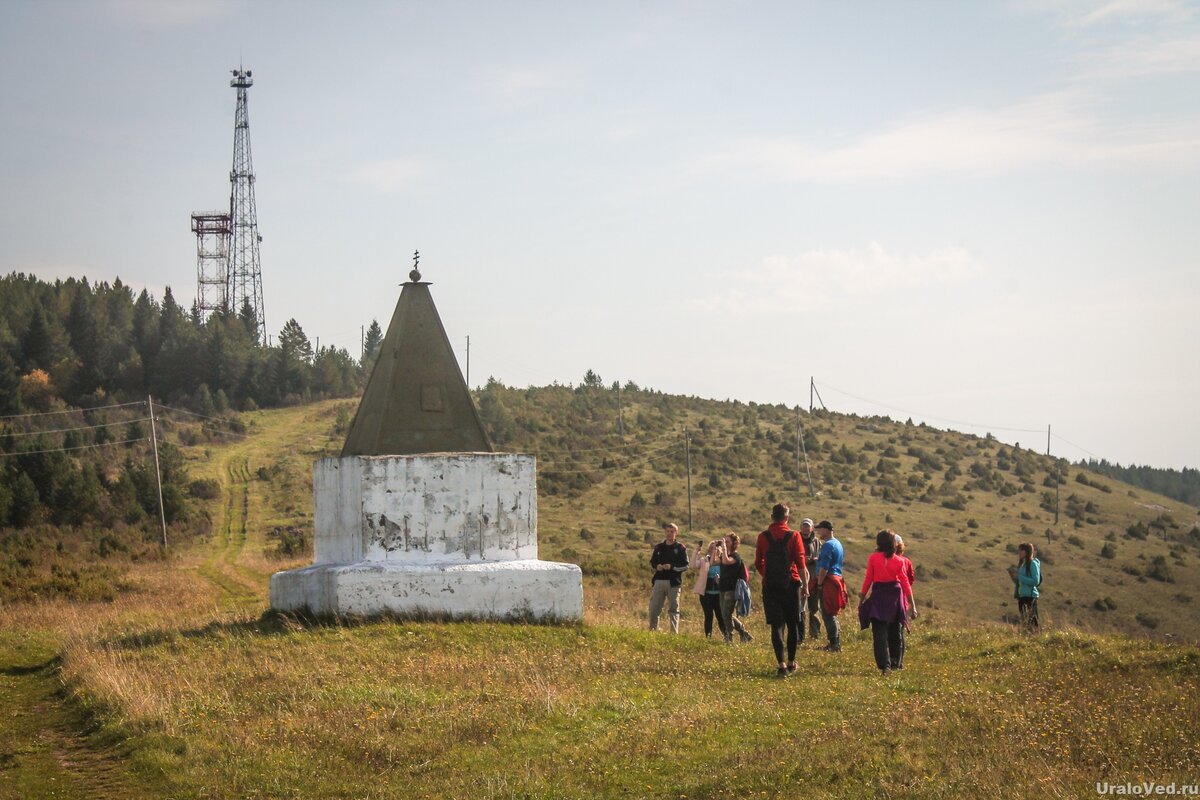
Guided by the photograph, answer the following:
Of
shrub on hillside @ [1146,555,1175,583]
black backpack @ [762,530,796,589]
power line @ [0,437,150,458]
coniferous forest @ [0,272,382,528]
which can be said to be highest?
coniferous forest @ [0,272,382,528]

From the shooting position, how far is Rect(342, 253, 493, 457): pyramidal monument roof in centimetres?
1493

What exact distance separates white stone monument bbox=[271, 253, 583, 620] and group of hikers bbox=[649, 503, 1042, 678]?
192 cm

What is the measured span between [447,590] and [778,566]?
13.9 ft

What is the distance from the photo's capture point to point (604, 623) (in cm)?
1512

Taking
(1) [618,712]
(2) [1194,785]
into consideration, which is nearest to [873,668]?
(1) [618,712]

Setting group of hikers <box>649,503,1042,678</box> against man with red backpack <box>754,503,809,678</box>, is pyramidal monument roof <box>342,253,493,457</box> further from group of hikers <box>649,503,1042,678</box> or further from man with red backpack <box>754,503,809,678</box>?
man with red backpack <box>754,503,809,678</box>

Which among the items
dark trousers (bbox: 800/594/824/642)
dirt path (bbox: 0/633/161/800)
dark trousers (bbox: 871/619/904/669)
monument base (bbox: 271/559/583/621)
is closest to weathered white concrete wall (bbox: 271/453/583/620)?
monument base (bbox: 271/559/583/621)

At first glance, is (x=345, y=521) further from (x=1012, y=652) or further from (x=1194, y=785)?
(x=1194, y=785)

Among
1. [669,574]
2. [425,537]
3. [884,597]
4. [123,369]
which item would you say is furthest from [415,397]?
[123,369]

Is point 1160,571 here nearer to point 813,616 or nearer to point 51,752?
point 813,616

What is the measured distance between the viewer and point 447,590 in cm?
1392

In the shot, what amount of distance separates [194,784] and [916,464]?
2060 inches

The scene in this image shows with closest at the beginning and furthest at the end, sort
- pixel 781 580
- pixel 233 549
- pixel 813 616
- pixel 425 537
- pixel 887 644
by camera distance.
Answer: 1. pixel 781 580
2. pixel 887 644
3. pixel 425 537
4. pixel 813 616
5. pixel 233 549

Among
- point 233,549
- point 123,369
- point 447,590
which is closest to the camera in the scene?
point 447,590
